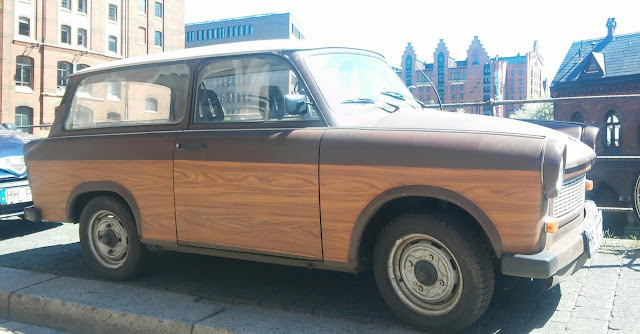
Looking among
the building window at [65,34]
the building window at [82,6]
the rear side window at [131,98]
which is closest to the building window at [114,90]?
the rear side window at [131,98]

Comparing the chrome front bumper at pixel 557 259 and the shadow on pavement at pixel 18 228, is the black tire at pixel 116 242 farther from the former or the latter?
the chrome front bumper at pixel 557 259

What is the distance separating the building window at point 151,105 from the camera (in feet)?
14.4

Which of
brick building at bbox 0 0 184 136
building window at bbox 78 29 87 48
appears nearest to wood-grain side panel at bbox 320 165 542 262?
brick building at bbox 0 0 184 136

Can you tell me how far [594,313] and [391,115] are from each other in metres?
1.79

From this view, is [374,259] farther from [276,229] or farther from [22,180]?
[22,180]

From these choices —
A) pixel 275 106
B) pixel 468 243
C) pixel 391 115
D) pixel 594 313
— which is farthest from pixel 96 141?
pixel 594 313

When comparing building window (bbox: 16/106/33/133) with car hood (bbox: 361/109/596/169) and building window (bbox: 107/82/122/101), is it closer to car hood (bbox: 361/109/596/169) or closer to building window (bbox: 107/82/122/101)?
building window (bbox: 107/82/122/101)

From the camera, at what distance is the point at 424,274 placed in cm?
320

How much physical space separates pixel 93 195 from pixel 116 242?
47cm

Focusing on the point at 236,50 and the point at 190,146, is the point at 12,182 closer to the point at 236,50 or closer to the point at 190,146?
the point at 190,146

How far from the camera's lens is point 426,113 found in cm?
382

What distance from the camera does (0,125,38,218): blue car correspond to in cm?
631

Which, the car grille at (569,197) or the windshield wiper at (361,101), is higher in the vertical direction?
the windshield wiper at (361,101)

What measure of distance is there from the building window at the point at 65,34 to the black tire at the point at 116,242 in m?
52.6
